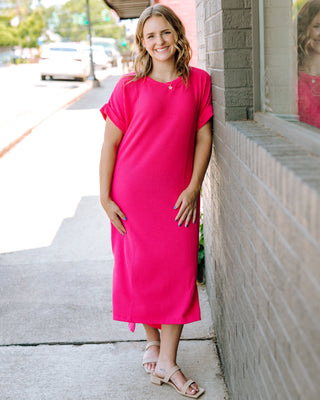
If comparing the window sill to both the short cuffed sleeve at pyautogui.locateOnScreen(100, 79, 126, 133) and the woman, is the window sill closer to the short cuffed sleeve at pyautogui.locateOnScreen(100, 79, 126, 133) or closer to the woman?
the woman

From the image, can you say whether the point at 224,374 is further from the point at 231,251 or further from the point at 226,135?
the point at 226,135

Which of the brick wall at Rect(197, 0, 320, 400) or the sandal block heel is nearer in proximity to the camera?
the brick wall at Rect(197, 0, 320, 400)

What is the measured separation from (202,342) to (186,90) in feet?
5.06

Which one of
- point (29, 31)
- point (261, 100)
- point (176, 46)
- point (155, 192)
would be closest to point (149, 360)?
point (155, 192)

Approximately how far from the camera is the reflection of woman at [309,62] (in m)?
1.78

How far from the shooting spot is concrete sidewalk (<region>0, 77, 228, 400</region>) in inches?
117

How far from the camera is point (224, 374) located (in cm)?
302

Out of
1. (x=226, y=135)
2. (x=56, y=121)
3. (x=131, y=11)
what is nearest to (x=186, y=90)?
(x=226, y=135)

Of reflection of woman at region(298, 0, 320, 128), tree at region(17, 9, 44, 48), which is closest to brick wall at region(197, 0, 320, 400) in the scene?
reflection of woman at region(298, 0, 320, 128)

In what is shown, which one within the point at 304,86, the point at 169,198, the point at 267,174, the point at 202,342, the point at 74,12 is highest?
the point at 74,12

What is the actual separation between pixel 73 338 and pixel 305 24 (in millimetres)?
2407

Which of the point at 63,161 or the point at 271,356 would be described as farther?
the point at 63,161

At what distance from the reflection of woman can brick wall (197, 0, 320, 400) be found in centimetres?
13

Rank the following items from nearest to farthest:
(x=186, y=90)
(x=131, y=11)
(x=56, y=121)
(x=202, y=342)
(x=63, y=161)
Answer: (x=186, y=90), (x=202, y=342), (x=63, y=161), (x=131, y=11), (x=56, y=121)
